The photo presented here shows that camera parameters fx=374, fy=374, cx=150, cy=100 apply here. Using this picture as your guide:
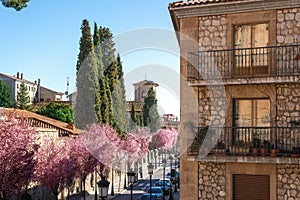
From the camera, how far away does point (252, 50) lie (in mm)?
11672

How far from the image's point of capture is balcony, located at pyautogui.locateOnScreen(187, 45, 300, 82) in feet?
36.9

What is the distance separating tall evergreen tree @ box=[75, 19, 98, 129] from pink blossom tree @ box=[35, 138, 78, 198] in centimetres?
1323

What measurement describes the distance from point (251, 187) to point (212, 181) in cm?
119

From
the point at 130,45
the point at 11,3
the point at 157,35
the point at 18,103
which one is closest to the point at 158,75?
the point at 130,45

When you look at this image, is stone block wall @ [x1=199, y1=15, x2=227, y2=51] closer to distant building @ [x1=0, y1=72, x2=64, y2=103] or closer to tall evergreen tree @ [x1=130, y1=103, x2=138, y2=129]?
tall evergreen tree @ [x1=130, y1=103, x2=138, y2=129]

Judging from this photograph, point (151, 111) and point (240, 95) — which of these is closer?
point (240, 95)

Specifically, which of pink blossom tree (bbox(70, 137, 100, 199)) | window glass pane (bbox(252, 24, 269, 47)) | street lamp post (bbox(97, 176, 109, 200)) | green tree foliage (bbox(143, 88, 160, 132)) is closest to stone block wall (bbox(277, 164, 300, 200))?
window glass pane (bbox(252, 24, 269, 47))

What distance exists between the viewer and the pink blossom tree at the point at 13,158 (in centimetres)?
1480

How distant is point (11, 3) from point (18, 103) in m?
60.2

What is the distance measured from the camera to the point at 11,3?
14.1 m

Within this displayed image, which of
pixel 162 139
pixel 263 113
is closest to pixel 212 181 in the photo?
pixel 263 113

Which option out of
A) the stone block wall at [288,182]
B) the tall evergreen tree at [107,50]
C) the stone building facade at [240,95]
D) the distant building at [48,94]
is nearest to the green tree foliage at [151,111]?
the tall evergreen tree at [107,50]

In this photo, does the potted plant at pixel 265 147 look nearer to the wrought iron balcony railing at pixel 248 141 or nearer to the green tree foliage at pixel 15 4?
the wrought iron balcony railing at pixel 248 141

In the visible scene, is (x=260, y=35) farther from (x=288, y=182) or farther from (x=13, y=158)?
(x=13, y=158)
